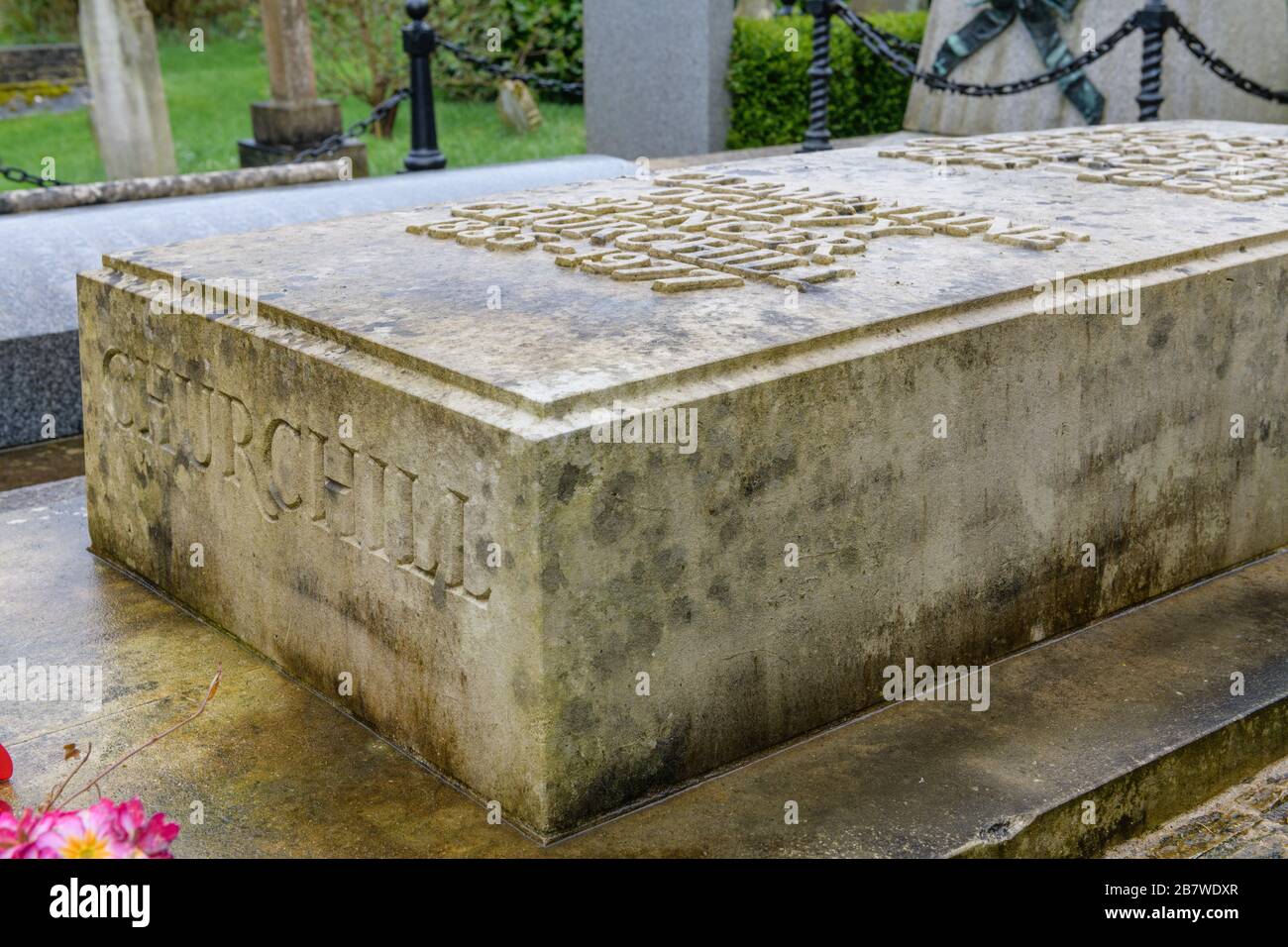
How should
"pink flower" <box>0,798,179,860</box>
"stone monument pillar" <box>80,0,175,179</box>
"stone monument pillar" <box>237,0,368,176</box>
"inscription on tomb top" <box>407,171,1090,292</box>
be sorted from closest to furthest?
"pink flower" <box>0,798,179,860</box> → "inscription on tomb top" <box>407,171,1090,292</box> → "stone monument pillar" <box>80,0,175,179</box> → "stone monument pillar" <box>237,0,368,176</box>

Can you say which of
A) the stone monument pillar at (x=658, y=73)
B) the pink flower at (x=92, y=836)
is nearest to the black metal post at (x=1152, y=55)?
the stone monument pillar at (x=658, y=73)

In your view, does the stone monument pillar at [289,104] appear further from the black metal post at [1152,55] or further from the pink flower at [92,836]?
the pink flower at [92,836]

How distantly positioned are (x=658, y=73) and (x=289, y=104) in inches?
123

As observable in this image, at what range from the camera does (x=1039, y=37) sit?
10.2 metres

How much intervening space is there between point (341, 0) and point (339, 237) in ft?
47.1

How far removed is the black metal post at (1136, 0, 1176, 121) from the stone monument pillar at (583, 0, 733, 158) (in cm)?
319

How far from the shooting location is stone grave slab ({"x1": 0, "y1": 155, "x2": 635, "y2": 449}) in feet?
18.4

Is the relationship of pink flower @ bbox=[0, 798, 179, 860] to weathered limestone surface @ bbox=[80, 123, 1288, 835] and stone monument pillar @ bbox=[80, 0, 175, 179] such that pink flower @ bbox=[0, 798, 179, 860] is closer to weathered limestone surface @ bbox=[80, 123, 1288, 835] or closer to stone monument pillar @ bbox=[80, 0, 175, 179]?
weathered limestone surface @ bbox=[80, 123, 1288, 835]

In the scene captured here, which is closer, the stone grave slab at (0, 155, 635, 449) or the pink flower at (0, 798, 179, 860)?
the pink flower at (0, 798, 179, 860)

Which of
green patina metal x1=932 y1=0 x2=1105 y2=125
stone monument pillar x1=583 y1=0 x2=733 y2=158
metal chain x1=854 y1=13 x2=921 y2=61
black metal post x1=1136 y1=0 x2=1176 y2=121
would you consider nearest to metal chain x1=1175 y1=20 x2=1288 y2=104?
black metal post x1=1136 y1=0 x2=1176 y2=121

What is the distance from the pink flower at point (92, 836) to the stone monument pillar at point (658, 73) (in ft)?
31.3

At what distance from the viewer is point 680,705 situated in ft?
9.53

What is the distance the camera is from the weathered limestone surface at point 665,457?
2.76m

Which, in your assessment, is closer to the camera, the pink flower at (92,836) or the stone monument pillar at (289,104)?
the pink flower at (92,836)
